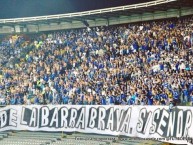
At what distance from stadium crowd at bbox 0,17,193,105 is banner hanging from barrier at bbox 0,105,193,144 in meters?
1.38

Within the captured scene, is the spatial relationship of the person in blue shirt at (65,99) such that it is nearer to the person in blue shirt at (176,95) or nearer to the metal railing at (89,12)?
the person in blue shirt at (176,95)

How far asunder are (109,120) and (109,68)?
5.20m

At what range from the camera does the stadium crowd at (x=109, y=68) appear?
18922 mm

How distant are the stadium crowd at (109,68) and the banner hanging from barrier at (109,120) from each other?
138 cm

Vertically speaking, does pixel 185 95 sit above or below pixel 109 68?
below

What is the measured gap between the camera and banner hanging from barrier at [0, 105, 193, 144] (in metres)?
15.0

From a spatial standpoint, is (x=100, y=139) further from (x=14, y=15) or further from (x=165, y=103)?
(x=14, y=15)

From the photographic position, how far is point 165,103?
17.4 m

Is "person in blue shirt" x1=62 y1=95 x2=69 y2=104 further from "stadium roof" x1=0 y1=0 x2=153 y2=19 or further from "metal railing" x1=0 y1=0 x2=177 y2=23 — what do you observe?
"stadium roof" x1=0 y1=0 x2=153 y2=19

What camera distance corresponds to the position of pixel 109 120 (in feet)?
57.8

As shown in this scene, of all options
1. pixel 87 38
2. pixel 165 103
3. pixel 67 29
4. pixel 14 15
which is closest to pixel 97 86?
pixel 165 103

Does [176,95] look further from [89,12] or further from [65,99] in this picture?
[89,12]

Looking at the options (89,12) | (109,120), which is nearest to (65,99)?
(109,120)

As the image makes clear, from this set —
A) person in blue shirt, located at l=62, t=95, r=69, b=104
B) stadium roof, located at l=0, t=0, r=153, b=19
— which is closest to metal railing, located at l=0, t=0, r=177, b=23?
stadium roof, located at l=0, t=0, r=153, b=19
